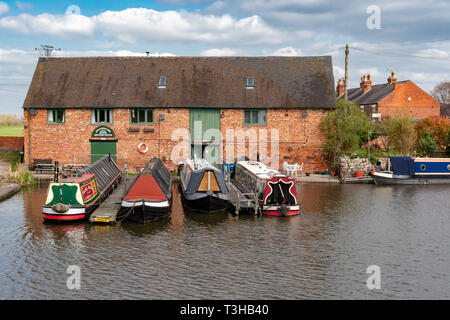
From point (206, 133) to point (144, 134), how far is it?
451 cm

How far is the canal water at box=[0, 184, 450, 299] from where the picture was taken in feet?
34.8

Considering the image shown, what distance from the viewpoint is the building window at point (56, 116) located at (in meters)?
31.3

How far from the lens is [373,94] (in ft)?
187

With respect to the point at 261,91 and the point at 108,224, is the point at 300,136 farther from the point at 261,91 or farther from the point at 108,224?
the point at 108,224

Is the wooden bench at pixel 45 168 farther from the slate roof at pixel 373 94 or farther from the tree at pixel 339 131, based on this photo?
the slate roof at pixel 373 94

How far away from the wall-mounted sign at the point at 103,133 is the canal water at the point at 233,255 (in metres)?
11.9

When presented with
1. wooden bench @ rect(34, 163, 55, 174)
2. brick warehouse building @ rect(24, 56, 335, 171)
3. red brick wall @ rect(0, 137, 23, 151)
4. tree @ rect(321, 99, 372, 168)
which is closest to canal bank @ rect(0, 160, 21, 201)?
wooden bench @ rect(34, 163, 55, 174)

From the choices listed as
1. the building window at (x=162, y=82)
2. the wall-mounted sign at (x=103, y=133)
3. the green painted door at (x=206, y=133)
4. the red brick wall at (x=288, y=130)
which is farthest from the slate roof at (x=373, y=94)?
the wall-mounted sign at (x=103, y=133)

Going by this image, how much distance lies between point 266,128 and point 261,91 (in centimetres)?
285

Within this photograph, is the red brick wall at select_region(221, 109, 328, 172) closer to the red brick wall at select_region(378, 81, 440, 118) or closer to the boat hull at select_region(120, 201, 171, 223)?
the boat hull at select_region(120, 201, 171, 223)

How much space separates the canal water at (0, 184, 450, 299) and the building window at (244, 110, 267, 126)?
1259 centimetres
